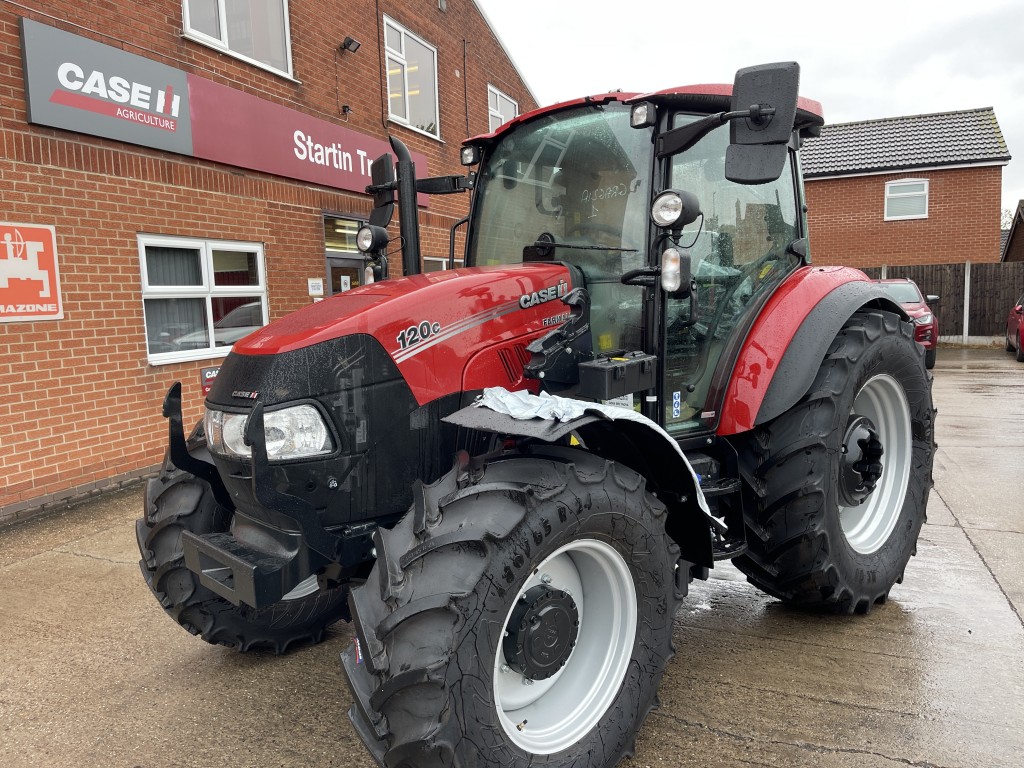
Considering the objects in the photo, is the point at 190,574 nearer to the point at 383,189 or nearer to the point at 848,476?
the point at 383,189

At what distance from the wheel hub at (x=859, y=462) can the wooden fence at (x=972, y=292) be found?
16.1m

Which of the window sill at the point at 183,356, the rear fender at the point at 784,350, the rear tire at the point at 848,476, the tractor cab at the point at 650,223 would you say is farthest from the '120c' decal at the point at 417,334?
the window sill at the point at 183,356

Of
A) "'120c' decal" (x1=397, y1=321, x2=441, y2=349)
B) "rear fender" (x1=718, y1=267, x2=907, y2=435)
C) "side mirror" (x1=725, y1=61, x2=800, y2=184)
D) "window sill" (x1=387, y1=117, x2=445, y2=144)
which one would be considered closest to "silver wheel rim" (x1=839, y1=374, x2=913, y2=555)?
"rear fender" (x1=718, y1=267, x2=907, y2=435)

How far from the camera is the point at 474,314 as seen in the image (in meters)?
2.46

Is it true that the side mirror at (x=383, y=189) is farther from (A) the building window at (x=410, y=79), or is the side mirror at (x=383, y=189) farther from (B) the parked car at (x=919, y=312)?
(B) the parked car at (x=919, y=312)

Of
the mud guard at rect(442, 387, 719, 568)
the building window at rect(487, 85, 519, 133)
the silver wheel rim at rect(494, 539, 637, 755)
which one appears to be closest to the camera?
the mud guard at rect(442, 387, 719, 568)

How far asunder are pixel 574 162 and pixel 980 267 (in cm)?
1742

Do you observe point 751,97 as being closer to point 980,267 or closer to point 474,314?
point 474,314

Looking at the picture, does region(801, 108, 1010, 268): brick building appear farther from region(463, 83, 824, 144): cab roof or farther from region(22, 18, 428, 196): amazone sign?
region(463, 83, 824, 144): cab roof

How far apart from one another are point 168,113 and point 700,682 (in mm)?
6190

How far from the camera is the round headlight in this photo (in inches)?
95.9

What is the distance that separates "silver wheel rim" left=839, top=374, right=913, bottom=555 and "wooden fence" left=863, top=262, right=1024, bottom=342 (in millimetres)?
15639

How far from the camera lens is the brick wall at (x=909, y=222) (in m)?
17.3

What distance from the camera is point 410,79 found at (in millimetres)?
10094
